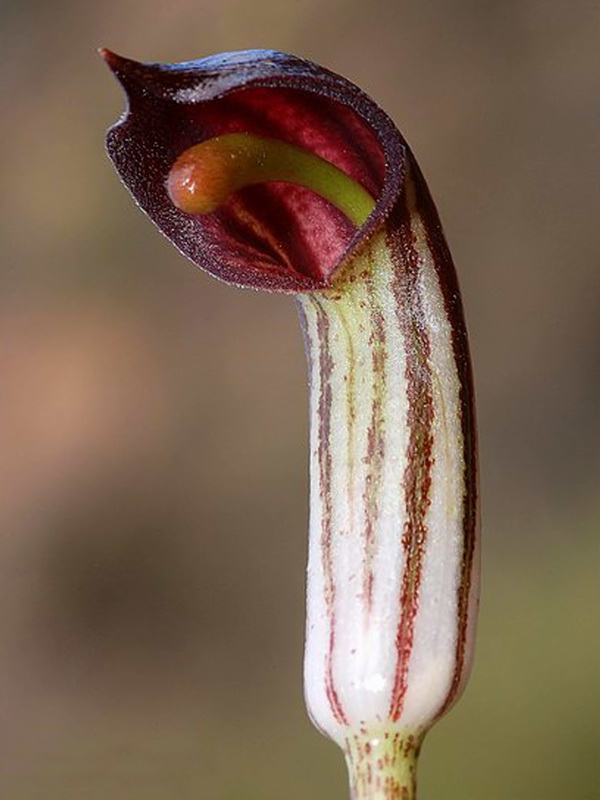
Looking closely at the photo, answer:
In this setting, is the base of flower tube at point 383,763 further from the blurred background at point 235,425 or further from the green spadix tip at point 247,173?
the blurred background at point 235,425

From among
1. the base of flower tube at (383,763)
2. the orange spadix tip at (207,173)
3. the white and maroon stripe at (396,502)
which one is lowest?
the base of flower tube at (383,763)

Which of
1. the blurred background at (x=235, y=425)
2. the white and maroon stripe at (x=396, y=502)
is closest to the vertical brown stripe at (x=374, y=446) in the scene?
the white and maroon stripe at (x=396, y=502)

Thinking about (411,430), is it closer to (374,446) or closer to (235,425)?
(374,446)

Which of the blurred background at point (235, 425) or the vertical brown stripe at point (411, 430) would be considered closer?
the vertical brown stripe at point (411, 430)

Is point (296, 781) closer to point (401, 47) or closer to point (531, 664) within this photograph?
point (531, 664)

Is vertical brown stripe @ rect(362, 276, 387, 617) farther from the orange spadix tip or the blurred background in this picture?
the blurred background

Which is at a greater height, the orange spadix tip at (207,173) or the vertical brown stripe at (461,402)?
the orange spadix tip at (207,173)
